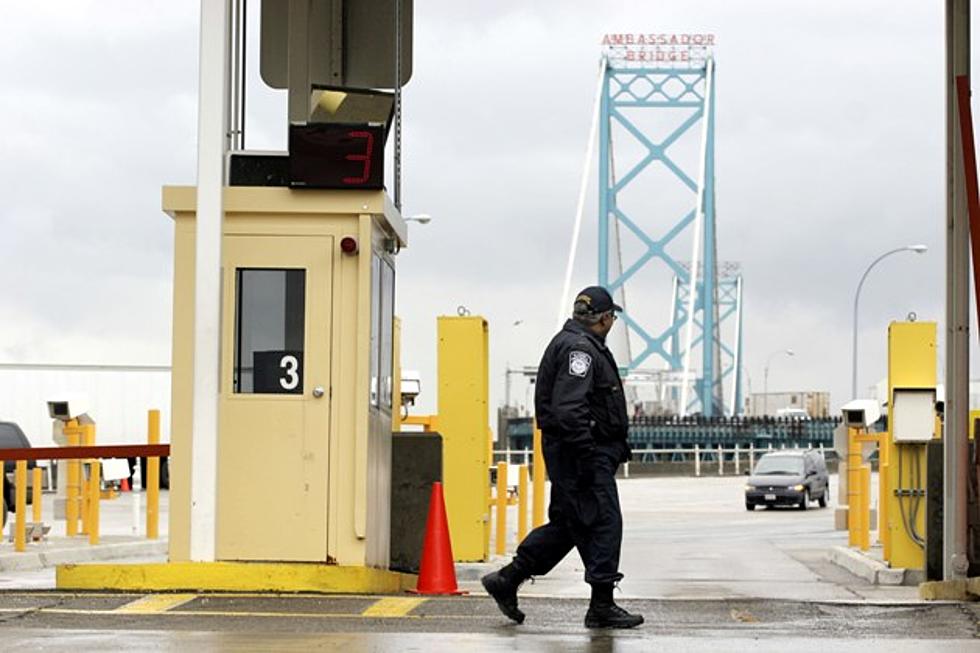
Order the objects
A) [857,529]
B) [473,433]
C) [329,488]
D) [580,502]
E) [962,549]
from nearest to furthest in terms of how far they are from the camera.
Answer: [580,502]
[329,488]
[962,549]
[473,433]
[857,529]

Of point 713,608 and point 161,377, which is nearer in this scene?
point 713,608

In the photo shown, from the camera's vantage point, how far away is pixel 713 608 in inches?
440

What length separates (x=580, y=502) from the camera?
1016cm

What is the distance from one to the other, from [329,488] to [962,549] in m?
4.36

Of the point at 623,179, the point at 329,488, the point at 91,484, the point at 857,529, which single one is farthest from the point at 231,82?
the point at 623,179

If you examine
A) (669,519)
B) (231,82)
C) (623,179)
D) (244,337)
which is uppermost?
(623,179)

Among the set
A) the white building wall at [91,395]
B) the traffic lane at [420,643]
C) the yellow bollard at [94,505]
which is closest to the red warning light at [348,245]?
the traffic lane at [420,643]

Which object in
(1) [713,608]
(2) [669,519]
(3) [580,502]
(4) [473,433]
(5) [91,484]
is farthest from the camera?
(2) [669,519]

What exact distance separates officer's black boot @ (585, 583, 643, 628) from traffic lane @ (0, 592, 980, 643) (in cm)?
9

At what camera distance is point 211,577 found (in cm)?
1180

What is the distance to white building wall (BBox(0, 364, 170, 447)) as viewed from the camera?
51.7m

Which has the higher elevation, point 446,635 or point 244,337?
point 244,337

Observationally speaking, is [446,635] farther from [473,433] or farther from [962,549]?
[473,433]

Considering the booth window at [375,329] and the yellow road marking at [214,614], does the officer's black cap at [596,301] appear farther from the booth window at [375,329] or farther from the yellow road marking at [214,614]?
the booth window at [375,329]
